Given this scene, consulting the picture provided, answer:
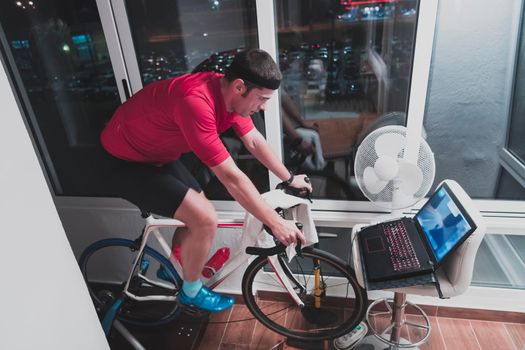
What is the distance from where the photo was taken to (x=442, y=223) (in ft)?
4.18

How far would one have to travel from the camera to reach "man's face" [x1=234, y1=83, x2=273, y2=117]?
3.91 feet

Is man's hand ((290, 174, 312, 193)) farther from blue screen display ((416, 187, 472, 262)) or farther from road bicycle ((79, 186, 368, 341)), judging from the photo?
blue screen display ((416, 187, 472, 262))

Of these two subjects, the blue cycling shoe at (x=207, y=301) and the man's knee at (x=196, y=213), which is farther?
the blue cycling shoe at (x=207, y=301)

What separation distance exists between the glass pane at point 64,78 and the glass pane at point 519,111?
7.37ft

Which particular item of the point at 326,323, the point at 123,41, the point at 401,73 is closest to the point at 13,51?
the point at 123,41

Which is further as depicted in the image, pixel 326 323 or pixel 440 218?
pixel 326 323

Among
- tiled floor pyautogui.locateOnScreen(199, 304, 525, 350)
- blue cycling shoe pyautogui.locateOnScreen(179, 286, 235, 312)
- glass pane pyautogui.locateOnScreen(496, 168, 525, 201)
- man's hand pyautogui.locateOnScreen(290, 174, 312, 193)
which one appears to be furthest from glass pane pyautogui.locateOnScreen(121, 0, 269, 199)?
glass pane pyautogui.locateOnScreen(496, 168, 525, 201)

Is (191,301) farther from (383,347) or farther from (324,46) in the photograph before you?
(324,46)

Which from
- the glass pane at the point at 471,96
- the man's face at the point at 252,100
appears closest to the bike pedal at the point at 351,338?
the glass pane at the point at 471,96

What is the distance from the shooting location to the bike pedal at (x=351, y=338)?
66.7 inches

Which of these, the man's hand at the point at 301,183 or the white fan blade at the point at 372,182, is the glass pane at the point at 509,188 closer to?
the white fan blade at the point at 372,182

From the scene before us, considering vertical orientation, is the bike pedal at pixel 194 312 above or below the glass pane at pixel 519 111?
below

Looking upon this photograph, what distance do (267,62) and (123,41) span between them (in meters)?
0.89

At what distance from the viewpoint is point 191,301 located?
5.32ft
